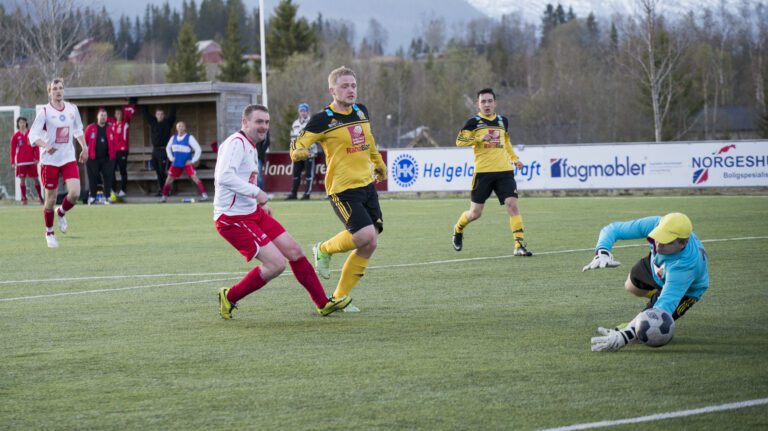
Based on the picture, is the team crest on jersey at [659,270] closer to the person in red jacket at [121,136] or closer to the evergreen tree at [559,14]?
the person in red jacket at [121,136]

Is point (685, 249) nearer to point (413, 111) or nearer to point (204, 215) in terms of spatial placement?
point (204, 215)

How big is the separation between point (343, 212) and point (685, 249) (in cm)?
340

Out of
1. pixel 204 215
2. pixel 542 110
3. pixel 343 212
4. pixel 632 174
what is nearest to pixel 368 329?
pixel 343 212

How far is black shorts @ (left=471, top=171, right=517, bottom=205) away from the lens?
1467 centimetres

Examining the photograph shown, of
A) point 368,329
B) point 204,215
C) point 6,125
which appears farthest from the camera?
point 6,125

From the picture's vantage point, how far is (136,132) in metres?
34.0

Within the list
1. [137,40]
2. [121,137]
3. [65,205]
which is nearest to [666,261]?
[65,205]

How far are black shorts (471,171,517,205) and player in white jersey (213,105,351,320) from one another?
6146 mm

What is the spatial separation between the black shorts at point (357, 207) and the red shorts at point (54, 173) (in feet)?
27.7

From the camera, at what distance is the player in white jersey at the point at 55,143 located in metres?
16.2

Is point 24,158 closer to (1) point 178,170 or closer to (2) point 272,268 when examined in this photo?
(1) point 178,170

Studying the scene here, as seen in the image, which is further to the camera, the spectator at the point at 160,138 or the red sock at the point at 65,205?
the spectator at the point at 160,138

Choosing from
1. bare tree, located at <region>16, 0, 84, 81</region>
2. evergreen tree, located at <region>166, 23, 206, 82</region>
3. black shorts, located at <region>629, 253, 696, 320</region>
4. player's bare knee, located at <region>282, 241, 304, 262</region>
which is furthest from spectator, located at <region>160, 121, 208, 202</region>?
evergreen tree, located at <region>166, 23, 206, 82</region>

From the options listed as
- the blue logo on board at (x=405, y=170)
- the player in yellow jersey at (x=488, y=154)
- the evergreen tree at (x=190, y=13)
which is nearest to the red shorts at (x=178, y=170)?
the blue logo on board at (x=405, y=170)
